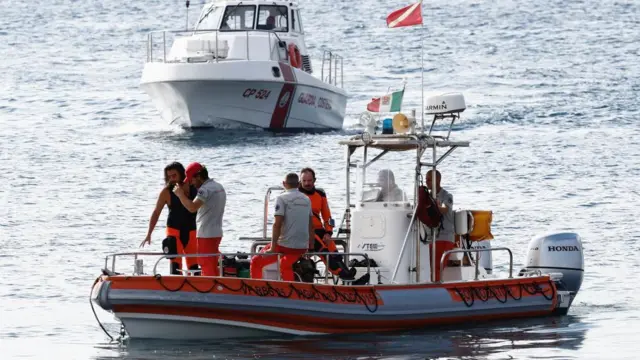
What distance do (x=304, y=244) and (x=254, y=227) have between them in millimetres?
9563

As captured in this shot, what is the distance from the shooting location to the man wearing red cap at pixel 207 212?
14383 millimetres

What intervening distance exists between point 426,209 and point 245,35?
1918cm

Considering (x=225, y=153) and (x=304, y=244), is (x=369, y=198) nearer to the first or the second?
(x=304, y=244)

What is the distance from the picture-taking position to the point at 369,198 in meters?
15.5

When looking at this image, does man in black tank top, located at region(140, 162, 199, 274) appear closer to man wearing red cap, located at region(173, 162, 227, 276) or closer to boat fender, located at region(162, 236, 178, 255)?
boat fender, located at region(162, 236, 178, 255)

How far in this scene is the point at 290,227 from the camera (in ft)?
47.0

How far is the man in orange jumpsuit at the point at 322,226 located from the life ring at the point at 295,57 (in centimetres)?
1889

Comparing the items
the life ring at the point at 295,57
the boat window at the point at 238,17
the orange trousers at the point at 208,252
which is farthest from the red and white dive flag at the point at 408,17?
the boat window at the point at 238,17

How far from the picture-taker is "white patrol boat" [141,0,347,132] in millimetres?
32938

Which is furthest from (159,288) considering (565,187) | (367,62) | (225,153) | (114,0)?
(114,0)

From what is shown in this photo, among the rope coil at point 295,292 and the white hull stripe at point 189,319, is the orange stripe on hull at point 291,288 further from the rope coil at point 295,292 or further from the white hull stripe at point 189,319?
the white hull stripe at point 189,319

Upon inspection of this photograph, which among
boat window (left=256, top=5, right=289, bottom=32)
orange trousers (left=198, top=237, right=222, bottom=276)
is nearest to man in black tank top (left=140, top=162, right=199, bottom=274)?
orange trousers (left=198, top=237, right=222, bottom=276)

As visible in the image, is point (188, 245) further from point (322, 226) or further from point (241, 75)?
point (241, 75)

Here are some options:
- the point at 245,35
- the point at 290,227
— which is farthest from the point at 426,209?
the point at 245,35
